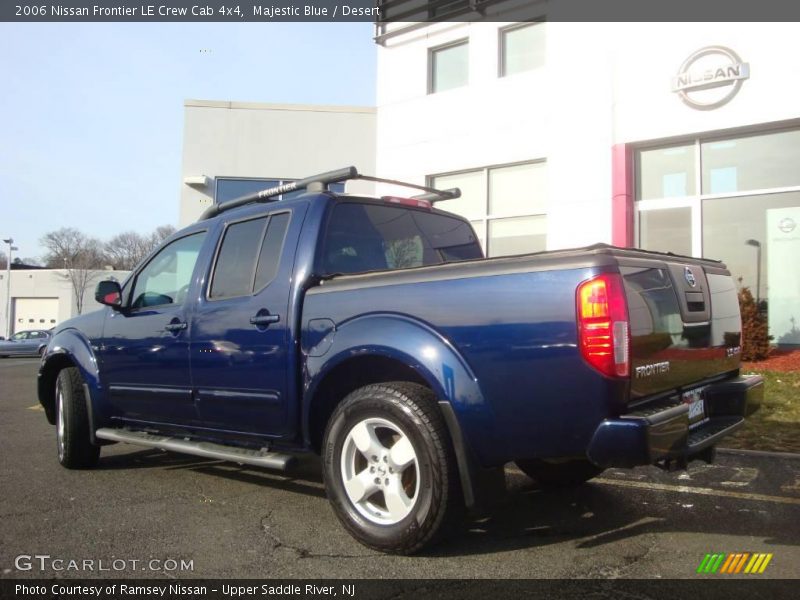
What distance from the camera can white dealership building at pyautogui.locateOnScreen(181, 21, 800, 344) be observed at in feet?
33.9

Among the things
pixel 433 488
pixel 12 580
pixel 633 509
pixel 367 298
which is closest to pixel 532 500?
pixel 633 509

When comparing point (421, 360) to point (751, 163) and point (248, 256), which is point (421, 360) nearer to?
point (248, 256)

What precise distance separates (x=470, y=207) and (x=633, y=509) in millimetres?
9639

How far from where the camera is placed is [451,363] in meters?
3.12

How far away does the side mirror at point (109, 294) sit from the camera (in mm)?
5098

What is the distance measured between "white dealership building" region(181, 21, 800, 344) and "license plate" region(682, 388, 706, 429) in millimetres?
8075

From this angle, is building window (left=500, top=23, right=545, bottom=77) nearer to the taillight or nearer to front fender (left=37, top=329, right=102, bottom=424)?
front fender (left=37, top=329, right=102, bottom=424)

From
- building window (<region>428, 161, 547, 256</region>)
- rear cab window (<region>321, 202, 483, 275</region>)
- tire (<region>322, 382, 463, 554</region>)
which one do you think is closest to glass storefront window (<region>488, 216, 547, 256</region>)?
building window (<region>428, 161, 547, 256</region>)

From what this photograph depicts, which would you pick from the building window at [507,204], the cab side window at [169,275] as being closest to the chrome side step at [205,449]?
the cab side window at [169,275]

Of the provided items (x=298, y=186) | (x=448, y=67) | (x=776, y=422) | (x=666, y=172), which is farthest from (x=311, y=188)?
(x=448, y=67)

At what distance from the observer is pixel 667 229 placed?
36.7 feet

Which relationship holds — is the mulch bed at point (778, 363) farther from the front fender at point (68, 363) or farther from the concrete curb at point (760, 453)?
the front fender at point (68, 363)

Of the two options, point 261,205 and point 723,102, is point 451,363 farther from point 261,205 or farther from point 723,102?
point 723,102

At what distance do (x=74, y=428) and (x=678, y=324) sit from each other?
14.8ft
